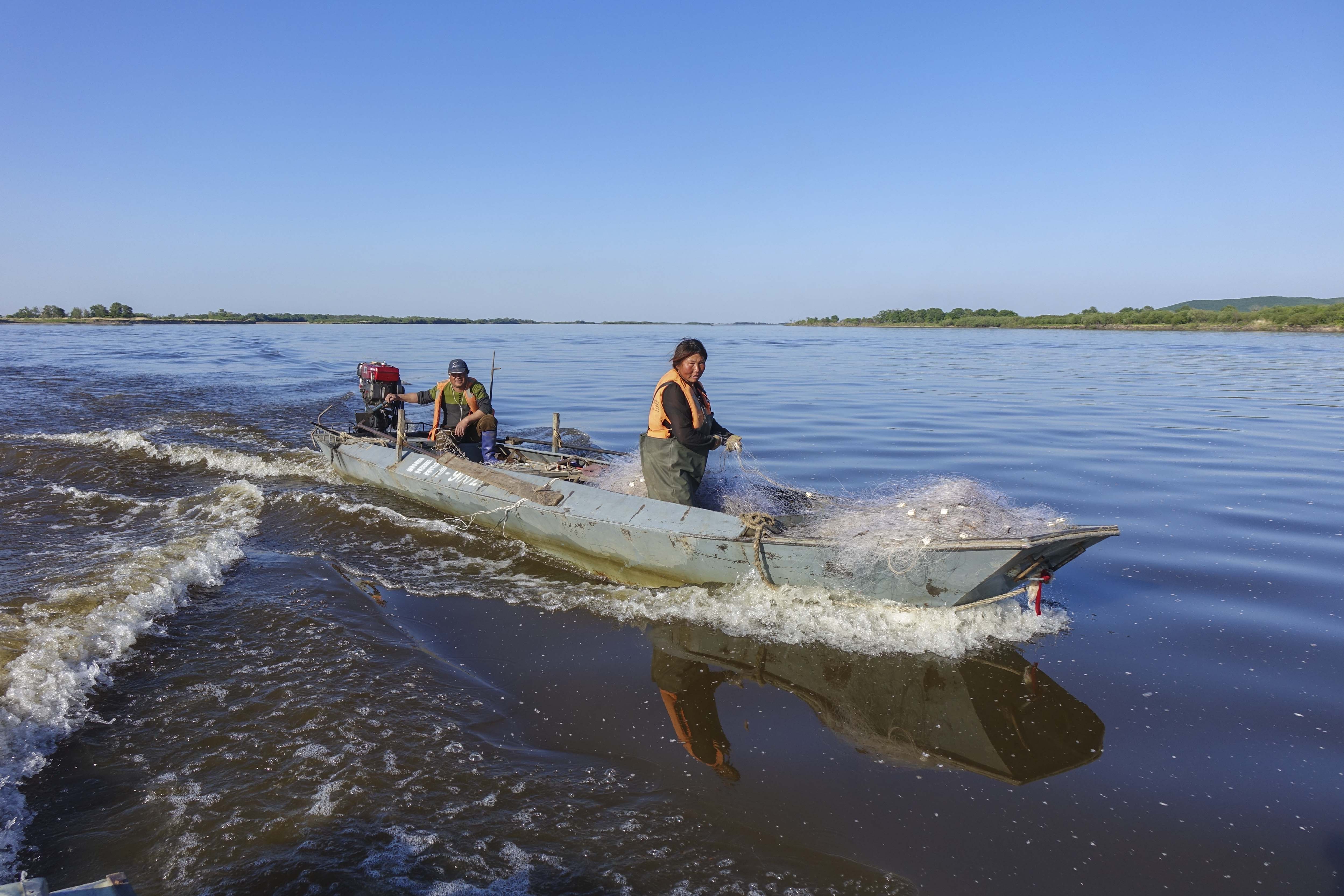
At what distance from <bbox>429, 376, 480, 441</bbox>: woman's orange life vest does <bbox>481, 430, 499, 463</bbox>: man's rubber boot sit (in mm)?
357

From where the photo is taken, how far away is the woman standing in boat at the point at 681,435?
21.5 feet

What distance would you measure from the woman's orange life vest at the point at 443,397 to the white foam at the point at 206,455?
256cm

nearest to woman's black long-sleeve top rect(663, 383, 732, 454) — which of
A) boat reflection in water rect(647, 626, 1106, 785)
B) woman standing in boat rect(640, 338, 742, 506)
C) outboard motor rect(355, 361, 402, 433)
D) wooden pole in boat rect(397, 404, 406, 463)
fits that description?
woman standing in boat rect(640, 338, 742, 506)

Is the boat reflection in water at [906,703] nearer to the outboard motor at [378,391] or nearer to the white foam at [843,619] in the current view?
the white foam at [843,619]

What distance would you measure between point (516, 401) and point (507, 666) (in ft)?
50.9

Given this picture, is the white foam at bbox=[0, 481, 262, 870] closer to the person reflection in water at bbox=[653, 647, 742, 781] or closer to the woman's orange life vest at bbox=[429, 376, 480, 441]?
the woman's orange life vest at bbox=[429, 376, 480, 441]

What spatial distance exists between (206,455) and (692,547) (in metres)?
10.2

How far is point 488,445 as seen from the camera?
32.0 feet

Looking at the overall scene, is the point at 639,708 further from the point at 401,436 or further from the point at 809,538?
the point at 401,436

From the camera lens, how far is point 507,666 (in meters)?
5.40

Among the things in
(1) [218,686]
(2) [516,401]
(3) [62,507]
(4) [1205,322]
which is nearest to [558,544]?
(1) [218,686]

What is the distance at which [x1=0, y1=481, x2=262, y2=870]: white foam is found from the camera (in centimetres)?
401

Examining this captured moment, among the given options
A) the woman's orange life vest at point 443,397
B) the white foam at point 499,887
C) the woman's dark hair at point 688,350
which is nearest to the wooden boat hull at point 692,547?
the woman's orange life vest at point 443,397

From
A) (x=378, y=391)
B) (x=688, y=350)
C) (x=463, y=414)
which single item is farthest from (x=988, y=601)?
(x=378, y=391)
